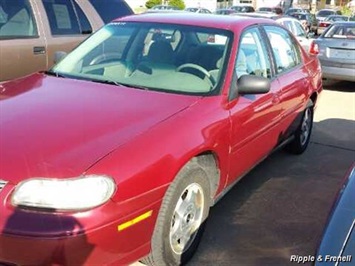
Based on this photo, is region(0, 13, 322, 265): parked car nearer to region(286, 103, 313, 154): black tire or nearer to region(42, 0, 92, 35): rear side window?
region(286, 103, 313, 154): black tire

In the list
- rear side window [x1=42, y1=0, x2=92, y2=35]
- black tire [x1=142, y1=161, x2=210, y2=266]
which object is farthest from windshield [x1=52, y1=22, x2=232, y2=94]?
rear side window [x1=42, y1=0, x2=92, y2=35]

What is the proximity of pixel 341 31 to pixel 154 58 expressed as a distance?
27.4ft

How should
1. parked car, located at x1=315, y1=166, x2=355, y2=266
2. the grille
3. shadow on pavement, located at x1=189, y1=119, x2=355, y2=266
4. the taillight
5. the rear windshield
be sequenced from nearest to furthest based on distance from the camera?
1. parked car, located at x1=315, y1=166, x2=355, y2=266
2. the grille
3. shadow on pavement, located at x1=189, y1=119, x2=355, y2=266
4. the taillight
5. the rear windshield

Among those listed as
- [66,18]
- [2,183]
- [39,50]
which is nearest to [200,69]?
[2,183]

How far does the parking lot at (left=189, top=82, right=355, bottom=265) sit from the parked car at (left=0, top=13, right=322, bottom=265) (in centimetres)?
36

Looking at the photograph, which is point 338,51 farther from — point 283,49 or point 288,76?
point 288,76

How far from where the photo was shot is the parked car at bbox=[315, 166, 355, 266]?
2.00 m

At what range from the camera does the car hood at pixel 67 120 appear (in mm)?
2389

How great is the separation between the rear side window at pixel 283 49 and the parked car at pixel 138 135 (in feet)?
0.11

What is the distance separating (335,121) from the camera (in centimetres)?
724

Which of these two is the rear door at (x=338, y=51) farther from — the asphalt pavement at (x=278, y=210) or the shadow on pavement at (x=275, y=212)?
the shadow on pavement at (x=275, y=212)

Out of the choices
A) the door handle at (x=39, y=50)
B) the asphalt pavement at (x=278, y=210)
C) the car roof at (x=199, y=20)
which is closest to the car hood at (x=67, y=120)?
the car roof at (x=199, y=20)

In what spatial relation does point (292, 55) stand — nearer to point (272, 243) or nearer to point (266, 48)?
point (266, 48)

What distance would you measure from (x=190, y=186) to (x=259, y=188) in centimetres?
169
